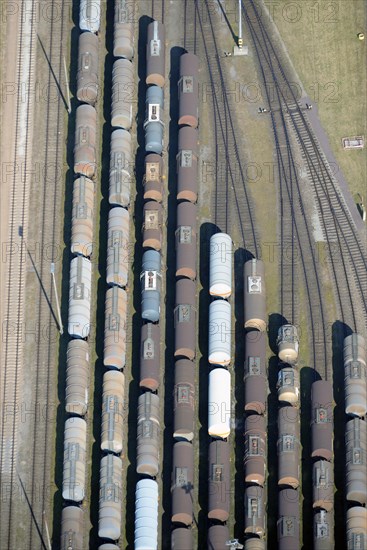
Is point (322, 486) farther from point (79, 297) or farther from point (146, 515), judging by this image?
point (79, 297)

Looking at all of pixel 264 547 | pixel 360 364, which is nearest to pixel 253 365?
pixel 360 364

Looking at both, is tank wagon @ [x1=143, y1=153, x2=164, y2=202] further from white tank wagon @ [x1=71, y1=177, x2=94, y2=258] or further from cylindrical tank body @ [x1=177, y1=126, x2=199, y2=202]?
white tank wagon @ [x1=71, y1=177, x2=94, y2=258]

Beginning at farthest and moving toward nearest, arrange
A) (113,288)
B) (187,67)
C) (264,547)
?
1. (187,67)
2. (113,288)
3. (264,547)

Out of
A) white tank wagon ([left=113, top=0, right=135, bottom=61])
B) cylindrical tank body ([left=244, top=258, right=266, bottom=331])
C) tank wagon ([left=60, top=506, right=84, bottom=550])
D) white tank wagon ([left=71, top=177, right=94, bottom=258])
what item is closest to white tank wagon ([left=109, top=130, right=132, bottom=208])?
white tank wagon ([left=71, top=177, right=94, bottom=258])

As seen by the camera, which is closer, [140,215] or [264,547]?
[264,547]

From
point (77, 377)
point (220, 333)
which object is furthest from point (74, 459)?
point (220, 333)

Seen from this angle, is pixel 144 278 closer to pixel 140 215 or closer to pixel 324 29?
pixel 140 215
